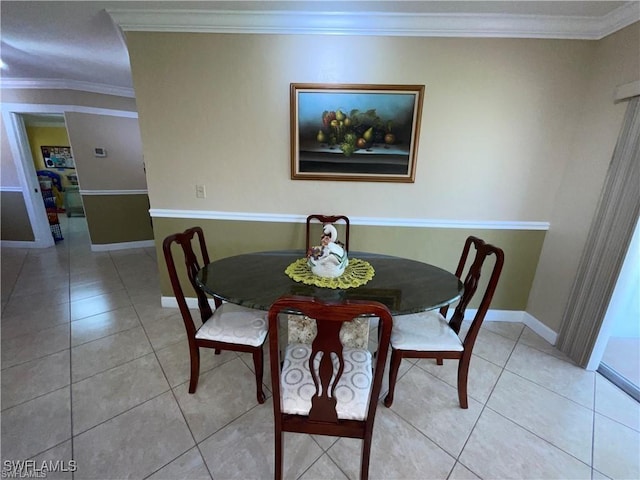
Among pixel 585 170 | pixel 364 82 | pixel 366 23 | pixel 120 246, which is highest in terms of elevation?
pixel 366 23

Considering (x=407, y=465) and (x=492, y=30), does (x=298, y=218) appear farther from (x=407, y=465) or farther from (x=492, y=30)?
(x=492, y=30)

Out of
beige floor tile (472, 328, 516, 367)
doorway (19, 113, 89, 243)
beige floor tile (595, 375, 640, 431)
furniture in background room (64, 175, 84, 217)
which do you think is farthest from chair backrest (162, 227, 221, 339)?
furniture in background room (64, 175, 84, 217)

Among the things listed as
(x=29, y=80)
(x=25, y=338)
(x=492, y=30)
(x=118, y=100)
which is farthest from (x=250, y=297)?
(x=29, y=80)

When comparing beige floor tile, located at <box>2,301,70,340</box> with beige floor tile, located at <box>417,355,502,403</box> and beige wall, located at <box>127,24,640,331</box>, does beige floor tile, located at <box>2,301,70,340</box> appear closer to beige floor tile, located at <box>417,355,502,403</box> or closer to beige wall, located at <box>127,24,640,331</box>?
beige wall, located at <box>127,24,640,331</box>

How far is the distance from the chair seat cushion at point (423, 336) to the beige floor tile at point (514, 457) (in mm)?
464

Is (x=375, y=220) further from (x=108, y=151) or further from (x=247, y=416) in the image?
(x=108, y=151)

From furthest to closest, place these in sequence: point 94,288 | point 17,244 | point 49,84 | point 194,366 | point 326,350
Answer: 1. point 17,244
2. point 49,84
3. point 94,288
4. point 194,366
5. point 326,350

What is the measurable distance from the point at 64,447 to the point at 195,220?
158 cm

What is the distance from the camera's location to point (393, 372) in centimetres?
144

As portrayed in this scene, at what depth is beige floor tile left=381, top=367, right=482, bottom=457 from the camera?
53.6 inches

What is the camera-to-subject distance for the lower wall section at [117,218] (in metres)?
3.87

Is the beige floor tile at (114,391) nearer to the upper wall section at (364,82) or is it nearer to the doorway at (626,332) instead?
the upper wall section at (364,82)

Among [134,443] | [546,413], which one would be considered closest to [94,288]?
[134,443]

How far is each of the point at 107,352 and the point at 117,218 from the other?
290 centimetres
